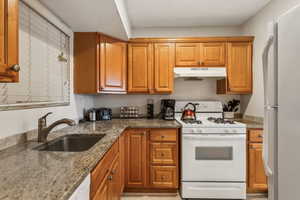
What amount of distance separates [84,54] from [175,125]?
151cm

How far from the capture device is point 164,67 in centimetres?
300

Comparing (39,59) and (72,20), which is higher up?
(72,20)

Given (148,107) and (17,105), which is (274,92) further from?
(148,107)

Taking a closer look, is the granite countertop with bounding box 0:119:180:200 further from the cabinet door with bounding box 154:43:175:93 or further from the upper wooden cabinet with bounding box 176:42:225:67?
the upper wooden cabinet with bounding box 176:42:225:67

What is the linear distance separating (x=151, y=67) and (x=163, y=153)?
1.27 m

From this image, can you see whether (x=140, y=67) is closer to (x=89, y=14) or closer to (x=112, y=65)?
(x=112, y=65)

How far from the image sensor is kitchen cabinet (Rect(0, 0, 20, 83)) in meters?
0.89

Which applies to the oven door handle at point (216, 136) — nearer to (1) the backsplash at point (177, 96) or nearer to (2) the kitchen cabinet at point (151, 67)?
(2) the kitchen cabinet at point (151, 67)

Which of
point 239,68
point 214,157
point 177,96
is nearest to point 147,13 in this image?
point 177,96

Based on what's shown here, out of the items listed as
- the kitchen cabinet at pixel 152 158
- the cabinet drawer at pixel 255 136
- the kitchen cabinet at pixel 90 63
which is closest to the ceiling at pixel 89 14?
the kitchen cabinet at pixel 90 63

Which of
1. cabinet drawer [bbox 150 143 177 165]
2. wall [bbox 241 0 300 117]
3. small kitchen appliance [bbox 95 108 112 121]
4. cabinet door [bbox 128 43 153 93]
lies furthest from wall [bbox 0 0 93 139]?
wall [bbox 241 0 300 117]

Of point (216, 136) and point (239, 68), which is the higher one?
point (239, 68)

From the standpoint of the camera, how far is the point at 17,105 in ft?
4.81

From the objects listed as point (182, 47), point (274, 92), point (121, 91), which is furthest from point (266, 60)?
point (121, 91)
